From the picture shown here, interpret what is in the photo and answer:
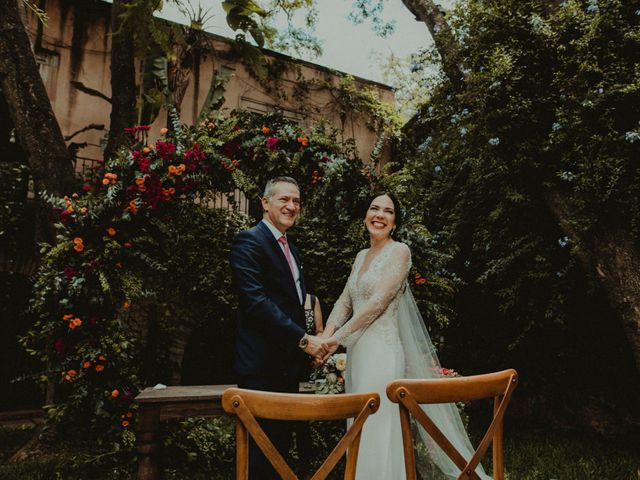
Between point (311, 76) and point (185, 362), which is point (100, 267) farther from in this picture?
point (311, 76)

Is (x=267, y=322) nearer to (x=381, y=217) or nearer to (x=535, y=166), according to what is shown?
(x=381, y=217)

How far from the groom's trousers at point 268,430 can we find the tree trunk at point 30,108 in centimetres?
346

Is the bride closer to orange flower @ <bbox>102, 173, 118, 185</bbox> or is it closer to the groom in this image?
the groom

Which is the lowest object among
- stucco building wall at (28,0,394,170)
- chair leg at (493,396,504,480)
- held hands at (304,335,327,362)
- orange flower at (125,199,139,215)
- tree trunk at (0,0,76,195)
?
chair leg at (493,396,504,480)

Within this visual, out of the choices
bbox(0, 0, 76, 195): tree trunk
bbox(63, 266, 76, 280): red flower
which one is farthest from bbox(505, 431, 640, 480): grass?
bbox(0, 0, 76, 195): tree trunk

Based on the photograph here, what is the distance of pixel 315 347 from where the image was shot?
292 centimetres

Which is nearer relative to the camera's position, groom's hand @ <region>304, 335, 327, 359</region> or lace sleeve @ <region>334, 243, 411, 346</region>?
groom's hand @ <region>304, 335, 327, 359</region>

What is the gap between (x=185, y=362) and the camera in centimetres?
955

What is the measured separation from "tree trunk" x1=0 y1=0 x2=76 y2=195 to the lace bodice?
345 cm

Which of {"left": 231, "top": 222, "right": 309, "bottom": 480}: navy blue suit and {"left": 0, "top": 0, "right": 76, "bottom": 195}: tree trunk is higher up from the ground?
{"left": 0, "top": 0, "right": 76, "bottom": 195}: tree trunk

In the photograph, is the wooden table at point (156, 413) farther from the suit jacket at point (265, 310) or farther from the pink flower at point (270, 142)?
the pink flower at point (270, 142)

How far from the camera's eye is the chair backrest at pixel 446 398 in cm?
159

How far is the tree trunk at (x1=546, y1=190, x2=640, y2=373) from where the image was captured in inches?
161

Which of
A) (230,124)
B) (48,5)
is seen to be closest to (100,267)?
(230,124)
